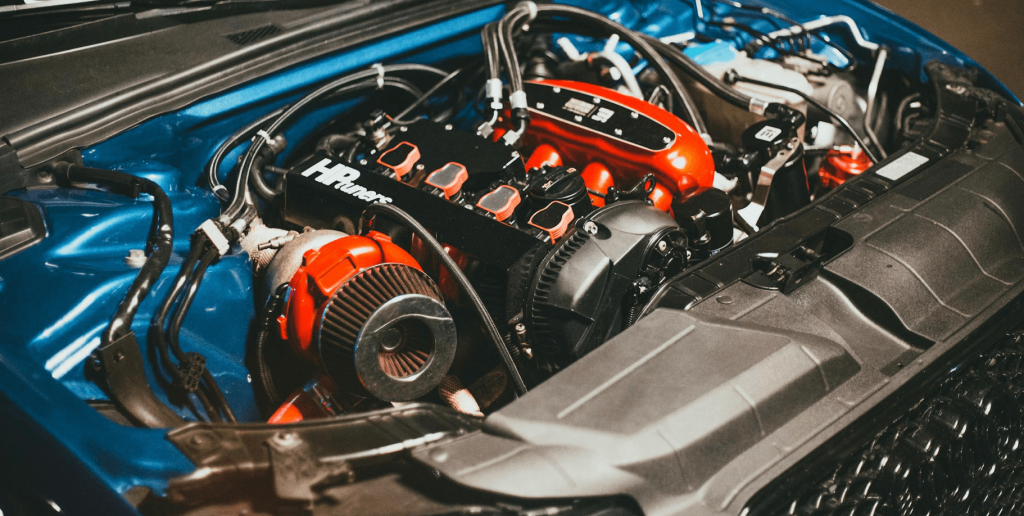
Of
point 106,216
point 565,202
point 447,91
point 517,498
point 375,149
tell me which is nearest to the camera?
point 517,498

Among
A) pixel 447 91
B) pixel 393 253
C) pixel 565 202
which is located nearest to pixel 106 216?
pixel 393 253

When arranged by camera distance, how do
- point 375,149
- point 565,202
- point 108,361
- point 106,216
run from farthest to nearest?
point 375,149, point 565,202, point 106,216, point 108,361

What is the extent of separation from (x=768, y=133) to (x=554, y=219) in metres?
0.53

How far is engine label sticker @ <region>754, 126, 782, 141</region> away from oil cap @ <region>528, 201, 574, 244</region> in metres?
0.48

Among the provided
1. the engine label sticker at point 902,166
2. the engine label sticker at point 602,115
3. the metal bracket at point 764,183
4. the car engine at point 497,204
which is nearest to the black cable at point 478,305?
the car engine at point 497,204

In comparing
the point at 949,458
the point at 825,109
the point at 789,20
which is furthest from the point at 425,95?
the point at 949,458

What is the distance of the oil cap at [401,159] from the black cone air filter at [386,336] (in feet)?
1.01

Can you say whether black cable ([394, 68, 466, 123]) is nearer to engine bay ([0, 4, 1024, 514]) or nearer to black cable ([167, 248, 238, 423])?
engine bay ([0, 4, 1024, 514])

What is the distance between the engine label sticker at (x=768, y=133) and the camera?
1.41 m

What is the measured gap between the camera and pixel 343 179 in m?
1.27

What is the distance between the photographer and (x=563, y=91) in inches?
57.2

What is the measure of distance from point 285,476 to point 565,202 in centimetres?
61

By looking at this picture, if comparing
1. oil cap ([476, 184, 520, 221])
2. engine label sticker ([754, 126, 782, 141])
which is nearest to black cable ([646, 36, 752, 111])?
engine label sticker ([754, 126, 782, 141])

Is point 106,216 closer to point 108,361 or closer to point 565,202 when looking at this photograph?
point 108,361
